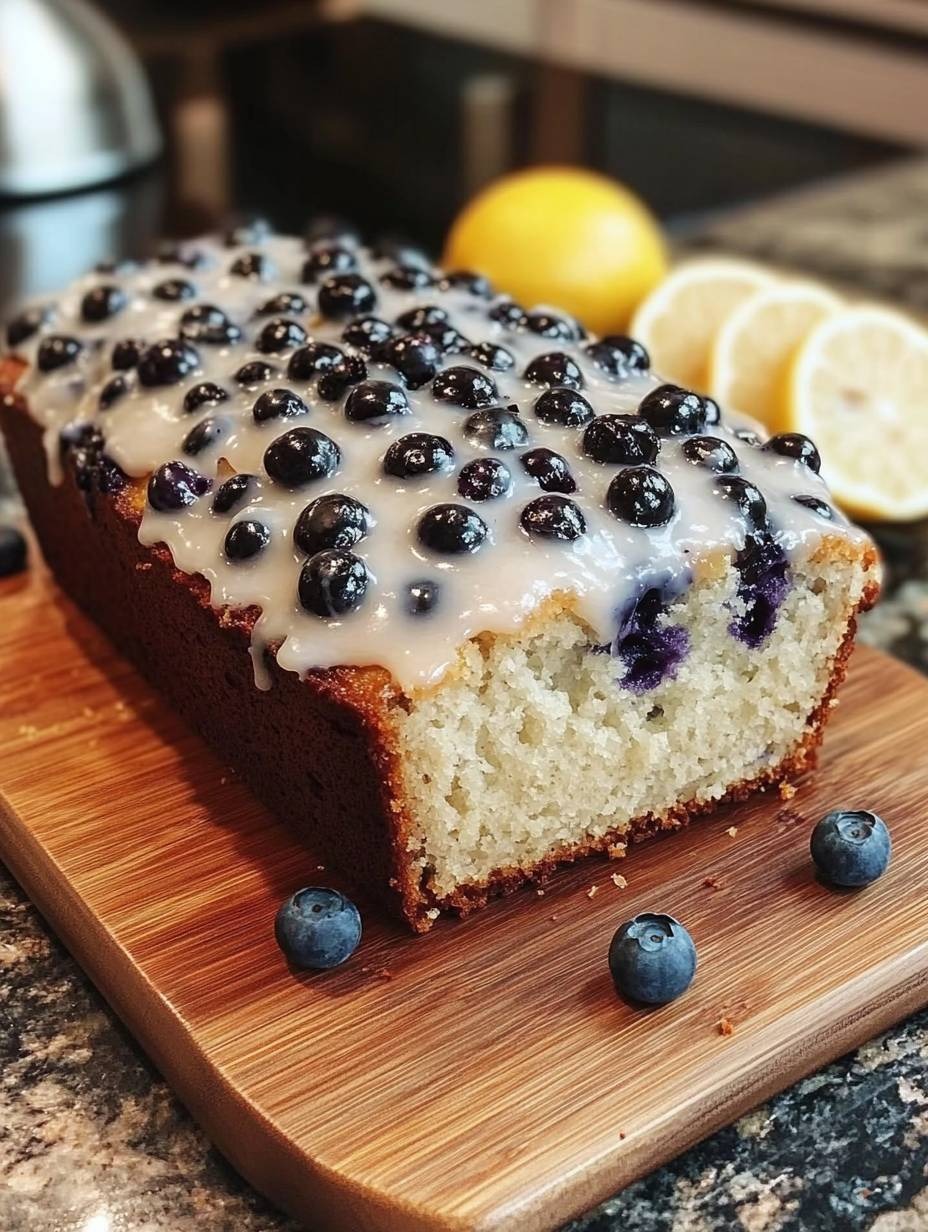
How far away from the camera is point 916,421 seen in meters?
2.19

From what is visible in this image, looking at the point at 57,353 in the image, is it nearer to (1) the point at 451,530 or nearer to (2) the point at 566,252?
(1) the point at 451,530

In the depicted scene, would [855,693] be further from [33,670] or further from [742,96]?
[742,96]

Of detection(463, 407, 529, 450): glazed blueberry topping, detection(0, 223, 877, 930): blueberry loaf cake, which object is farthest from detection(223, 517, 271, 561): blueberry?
detection(463, 407, 529, 450): glazed blueberry topping

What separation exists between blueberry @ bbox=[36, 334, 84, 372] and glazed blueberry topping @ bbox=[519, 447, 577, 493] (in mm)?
740

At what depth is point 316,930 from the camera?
1.36m

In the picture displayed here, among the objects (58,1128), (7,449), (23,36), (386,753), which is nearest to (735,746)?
(386,753)

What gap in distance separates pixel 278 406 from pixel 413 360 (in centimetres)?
17

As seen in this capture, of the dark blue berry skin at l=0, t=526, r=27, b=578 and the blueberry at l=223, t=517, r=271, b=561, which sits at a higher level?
the blueberry at l=223, t=517, r=271, b=561

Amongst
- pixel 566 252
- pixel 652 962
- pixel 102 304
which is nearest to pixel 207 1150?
pixel 652 962

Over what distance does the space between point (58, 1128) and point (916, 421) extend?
5.31ft

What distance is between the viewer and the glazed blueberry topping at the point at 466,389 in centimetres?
160

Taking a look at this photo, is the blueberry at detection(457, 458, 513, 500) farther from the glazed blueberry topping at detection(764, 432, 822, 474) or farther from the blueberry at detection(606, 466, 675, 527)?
the glazed blueberry topping at detection(764, 432, 822, 474)

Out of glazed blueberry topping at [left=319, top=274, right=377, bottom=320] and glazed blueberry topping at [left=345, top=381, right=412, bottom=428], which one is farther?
glazed blueberry topping at [left=319, top=274, right=377, bottom=320]

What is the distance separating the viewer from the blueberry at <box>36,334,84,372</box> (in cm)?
188
